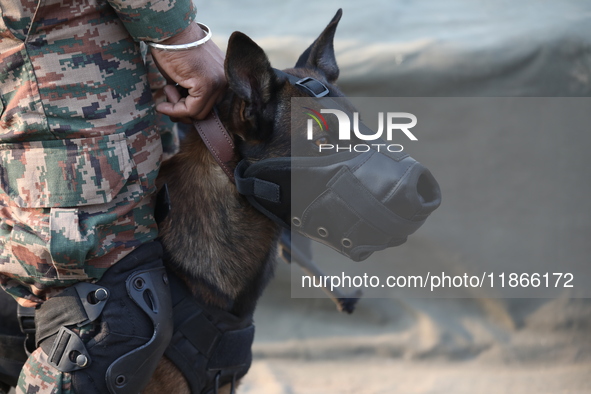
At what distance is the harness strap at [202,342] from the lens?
4.55 feet

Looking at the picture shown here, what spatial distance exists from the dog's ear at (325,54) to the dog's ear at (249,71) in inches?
10.8

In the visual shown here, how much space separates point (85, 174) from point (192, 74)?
0.33 m

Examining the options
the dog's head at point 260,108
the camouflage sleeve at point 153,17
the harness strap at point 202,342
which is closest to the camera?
the camouflage sleeve at point 153,17

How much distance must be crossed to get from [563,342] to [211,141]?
7.55 feet

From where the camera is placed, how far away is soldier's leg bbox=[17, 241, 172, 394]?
48.4 inches

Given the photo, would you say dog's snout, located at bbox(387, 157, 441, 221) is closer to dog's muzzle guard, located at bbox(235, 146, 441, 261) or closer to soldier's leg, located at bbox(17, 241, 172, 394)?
dog's muzzle guard, located at bbox(235, 146, 441, 261)

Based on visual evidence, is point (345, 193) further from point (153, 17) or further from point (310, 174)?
point (153, 17)

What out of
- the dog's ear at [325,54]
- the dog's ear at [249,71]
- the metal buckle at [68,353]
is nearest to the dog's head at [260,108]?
the dog's ear at [249,71]

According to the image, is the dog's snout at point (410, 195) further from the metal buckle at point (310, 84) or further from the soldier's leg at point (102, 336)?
the soldier's leg at point (102, 336)

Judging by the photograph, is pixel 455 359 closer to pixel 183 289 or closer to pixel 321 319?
pixel 321 319

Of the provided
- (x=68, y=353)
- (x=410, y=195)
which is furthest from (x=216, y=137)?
(x=68, y=353)

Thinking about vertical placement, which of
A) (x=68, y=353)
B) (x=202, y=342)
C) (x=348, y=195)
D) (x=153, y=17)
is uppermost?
(x=153, y=17)

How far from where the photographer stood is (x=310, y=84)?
1.37 meters

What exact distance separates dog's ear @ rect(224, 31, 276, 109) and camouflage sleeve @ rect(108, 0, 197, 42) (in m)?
0.12
